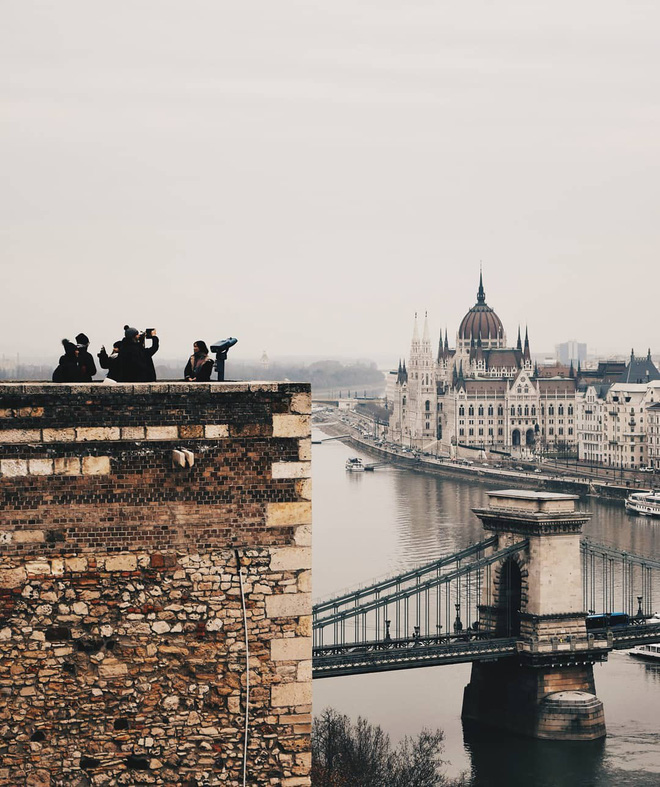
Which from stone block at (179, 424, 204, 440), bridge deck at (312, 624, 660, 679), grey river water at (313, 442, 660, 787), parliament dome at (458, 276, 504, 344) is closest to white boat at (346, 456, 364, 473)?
parliament dome at (458, 276, 504, 344)

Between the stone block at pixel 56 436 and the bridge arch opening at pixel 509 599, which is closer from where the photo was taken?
the stone block at pixel 56 436

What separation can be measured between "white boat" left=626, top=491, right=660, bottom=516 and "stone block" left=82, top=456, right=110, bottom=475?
64.7 meters

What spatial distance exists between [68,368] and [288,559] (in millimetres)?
1429

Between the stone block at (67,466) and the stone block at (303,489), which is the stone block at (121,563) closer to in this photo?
the stone block at (67,466)

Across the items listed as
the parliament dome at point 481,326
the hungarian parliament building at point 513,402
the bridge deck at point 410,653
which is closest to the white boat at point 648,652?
the bridge deck at point 410,653

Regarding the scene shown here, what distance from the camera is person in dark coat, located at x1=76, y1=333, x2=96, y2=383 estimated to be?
723cm

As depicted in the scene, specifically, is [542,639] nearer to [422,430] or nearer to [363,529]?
[363,529]

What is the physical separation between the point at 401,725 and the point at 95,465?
2283 cm

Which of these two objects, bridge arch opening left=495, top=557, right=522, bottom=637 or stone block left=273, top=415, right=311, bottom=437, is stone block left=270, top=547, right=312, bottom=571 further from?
bridge arch opening left=495, top=557, right=522, bottom=637

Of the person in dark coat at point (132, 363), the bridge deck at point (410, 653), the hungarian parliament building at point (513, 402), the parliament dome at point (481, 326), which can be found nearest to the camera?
the person in dark coat at point (132, 363)

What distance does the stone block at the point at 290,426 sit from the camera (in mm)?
6430

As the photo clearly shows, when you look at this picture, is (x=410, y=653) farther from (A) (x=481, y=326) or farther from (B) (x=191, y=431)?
(A) (x=481, y=326)

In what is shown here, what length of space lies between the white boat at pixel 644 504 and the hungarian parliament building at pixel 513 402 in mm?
17426

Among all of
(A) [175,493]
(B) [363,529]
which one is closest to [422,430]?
(B) [363,529]
